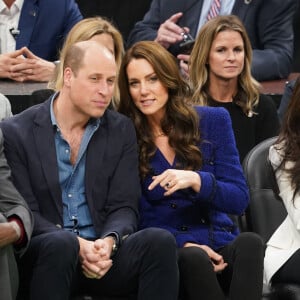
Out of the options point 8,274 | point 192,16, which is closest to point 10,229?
point 8,274

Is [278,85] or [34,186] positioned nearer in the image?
[34,186]

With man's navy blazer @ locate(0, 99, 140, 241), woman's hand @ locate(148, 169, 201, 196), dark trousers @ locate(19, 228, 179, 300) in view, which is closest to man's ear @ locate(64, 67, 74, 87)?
man's navy blazer @ locate(0, 99, 140, 241)

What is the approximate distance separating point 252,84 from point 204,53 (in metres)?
0.26

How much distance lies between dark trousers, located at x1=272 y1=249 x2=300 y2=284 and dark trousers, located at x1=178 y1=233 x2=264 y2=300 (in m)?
0.18

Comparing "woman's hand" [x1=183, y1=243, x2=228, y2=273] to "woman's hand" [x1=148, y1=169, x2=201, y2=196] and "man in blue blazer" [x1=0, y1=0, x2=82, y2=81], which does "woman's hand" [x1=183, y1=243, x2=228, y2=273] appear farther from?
"man in blue blazer" [x1=0, y1=0, x2=82, y2=81]

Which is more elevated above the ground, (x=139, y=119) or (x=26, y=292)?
(x=139, y=119)

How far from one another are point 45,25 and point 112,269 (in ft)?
7.09

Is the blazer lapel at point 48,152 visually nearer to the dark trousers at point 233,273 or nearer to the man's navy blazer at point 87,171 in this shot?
the man's navy blazer at point 87,171

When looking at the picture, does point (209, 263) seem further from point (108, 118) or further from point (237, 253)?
point (108, 118)

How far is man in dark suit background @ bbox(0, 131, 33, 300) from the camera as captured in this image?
373cm

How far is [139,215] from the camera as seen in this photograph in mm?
4285

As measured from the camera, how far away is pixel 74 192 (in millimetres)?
4156

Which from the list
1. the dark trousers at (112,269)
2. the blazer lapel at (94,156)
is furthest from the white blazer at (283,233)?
the blazer lapel at (94,156)

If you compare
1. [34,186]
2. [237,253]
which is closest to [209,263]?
[237,253]
